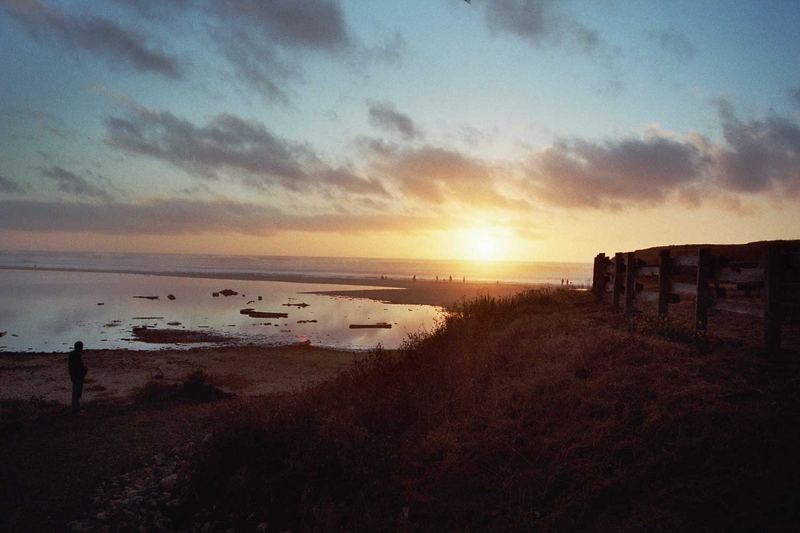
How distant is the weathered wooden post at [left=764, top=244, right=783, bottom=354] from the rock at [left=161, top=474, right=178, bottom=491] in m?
10.6

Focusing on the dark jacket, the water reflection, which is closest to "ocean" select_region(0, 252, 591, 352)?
the water reflection

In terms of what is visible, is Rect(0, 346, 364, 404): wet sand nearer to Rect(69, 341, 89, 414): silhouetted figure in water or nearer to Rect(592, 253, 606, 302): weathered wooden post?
Rect(69, 341, 89, 414): silhouetted figure in water

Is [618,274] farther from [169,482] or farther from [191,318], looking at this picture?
[191,318]

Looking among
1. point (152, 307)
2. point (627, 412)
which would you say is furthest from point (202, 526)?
point (152, 307)

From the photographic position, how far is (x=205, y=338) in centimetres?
3009

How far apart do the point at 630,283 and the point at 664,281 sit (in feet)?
7.35

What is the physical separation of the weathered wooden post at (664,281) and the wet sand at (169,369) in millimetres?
10937

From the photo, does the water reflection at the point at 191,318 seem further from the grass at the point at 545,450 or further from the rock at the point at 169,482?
the rock at the point at 169,482

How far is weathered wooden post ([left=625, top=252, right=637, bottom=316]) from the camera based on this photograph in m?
14.2

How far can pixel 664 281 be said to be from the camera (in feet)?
39.4

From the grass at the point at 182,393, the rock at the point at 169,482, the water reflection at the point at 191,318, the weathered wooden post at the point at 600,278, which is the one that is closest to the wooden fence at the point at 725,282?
the weathered wooden post at the point at 600,278

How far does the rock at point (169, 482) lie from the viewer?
837cm

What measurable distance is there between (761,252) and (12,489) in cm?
1373

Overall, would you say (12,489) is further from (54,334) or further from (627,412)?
(54,334)
